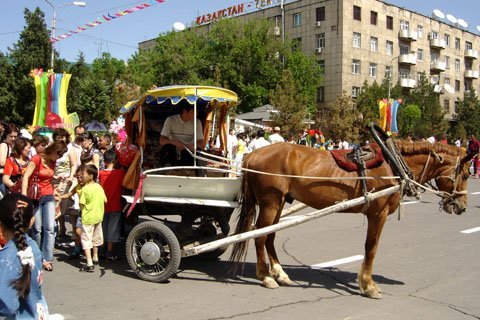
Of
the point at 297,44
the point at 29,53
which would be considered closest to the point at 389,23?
the point at 297,44

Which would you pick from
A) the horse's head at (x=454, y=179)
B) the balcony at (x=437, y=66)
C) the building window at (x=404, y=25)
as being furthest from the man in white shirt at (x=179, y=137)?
the balcony at (x=437, y=66)

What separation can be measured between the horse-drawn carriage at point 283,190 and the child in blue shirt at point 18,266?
2945 mm

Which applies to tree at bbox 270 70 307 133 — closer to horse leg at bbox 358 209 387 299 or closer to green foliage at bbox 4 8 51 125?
green foliage at bbox 4 8 51 125

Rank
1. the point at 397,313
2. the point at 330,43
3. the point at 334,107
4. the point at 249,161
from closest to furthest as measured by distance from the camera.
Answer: the point at 397,313
the point at 249,161
the point at 334,107
the point at 330,43

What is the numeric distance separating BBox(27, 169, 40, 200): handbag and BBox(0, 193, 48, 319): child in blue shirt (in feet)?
11.0

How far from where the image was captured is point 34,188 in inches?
237

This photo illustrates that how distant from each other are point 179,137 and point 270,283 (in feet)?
8.15

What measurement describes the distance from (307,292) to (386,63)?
4586 centimetres

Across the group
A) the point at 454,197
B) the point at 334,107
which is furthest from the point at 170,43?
the point at 454,197

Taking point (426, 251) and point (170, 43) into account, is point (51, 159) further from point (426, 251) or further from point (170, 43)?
point (170, 43)

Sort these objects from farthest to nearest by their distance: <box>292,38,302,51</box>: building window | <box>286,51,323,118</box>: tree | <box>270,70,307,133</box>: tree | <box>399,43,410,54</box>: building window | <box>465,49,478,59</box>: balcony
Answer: <box>465,49,478,59</box>: balcony → <box>399,43,410,54</box>: building window → <box>292,38,302,51</box>: building window → <box>286,51,323,118</box>: tree → <box>270,70,307,133</box>: tree

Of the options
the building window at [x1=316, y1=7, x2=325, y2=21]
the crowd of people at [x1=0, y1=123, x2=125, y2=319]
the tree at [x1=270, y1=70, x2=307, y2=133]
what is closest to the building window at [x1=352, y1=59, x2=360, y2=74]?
the building window at [x1=316, y1=7, x2=325, y2=21]

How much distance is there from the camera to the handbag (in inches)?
236

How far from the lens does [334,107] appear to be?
33438mm
